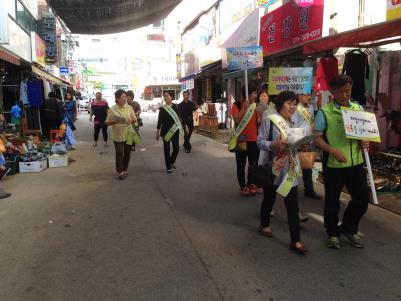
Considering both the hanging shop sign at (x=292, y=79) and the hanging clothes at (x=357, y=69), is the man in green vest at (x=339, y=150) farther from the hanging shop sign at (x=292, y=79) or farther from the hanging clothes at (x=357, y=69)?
the hanging shop sign at (x=292, y=79)

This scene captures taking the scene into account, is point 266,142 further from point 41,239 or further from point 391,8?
point 391,8

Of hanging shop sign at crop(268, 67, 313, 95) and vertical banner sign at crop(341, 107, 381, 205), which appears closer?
vertical banner sign at crop(341, 107, 381, 205)

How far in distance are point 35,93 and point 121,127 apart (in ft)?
23.4

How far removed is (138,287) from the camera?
3572mm

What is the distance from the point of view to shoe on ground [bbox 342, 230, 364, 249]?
14.7ft

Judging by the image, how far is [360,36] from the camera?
19.3 feet

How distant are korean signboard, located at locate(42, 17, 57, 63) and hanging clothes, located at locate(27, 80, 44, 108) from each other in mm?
14997

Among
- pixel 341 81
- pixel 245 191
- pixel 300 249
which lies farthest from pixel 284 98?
pixel 245 191

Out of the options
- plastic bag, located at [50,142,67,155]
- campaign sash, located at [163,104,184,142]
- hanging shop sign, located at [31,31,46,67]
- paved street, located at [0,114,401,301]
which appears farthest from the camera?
hanging shop sign, located at [31,31,46,67]

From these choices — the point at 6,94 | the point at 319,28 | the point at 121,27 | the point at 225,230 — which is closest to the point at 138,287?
the point at 225,230

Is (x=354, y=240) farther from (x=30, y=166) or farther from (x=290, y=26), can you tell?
(x=290, y=26)

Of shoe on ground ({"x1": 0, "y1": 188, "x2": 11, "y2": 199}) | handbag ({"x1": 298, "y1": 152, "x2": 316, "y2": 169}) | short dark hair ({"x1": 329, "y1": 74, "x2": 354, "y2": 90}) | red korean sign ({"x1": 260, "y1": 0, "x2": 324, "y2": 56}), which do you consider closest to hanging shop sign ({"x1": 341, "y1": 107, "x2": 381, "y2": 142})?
short dark hair ({"x1": 329, "y1": 74, "x2": 354, "y2": 90})

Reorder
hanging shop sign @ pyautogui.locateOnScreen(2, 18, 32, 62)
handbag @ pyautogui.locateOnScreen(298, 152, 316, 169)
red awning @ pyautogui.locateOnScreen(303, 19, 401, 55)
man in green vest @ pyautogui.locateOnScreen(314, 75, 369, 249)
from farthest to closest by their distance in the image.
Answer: hanging shop sign @ pyautogui.locateOnScreen(2, 18, 32, 62) → handbag @ pyautogui.locateOnScreen(298, 152, 316, 169) → red awning @ pyautogui.locateOnScreen(303, 19, 401, 55) → man in green vest @ pyautogui.locateOnScreen(314, 75, 369, 249)

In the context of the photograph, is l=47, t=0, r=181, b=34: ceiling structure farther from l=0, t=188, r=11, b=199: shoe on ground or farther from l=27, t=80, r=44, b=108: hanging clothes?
l=27, t=80, r=44, b=108: hanging clothes
